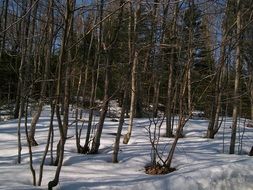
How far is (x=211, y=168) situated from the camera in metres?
5.89

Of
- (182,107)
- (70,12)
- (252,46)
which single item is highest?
(252,46)

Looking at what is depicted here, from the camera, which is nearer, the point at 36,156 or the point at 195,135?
the point at 36,156

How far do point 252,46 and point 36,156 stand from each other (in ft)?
26.5

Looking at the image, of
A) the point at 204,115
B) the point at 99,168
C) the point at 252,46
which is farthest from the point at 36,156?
the point at 204,115

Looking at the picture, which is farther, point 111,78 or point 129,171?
point 111,78

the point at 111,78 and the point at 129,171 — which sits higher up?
the point at 111,78

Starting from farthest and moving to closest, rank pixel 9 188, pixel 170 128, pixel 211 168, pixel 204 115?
pixel 204 115
pixel 170 128
pixel 211 168
pixel 9 188

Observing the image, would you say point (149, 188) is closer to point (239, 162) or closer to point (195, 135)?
point (239, 162)

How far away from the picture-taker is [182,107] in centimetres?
657

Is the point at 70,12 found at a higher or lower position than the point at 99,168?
higher

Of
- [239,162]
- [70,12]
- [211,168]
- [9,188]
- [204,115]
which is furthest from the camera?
[204,115]

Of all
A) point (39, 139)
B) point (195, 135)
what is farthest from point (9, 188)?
point (195, 135)

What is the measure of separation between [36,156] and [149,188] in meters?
3.60

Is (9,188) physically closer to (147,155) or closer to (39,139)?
(147,155)
